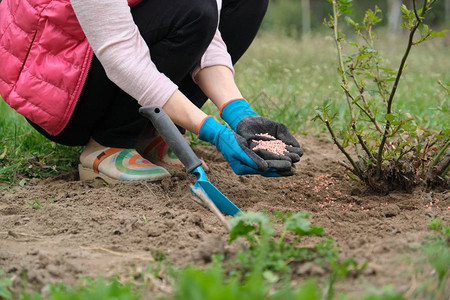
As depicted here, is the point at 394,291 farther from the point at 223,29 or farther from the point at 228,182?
the point at 223,29

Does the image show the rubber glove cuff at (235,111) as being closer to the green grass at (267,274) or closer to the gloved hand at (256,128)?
the gloved hand at (256,128)

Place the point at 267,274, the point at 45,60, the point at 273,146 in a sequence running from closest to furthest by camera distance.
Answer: the point at 267,274 < the point at 273,146 < the point at 45,60

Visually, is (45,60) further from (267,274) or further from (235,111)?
(267,274)

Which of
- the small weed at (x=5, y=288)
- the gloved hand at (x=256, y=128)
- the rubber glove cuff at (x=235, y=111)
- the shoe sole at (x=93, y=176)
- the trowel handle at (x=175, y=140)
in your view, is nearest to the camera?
the small weed at (x=5, y=288)

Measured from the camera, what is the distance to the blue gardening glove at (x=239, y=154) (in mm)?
2109

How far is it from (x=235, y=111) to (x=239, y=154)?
0.27 metres

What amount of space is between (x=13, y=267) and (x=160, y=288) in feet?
1.38

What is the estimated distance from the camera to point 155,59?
2398 millimetres

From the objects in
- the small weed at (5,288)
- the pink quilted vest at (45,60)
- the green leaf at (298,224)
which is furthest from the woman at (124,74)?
the small weed at (5,288)

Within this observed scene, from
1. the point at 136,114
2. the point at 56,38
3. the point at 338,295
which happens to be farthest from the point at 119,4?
the point at 338,295

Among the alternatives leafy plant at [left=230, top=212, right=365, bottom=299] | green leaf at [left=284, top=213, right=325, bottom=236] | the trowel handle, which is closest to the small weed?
leafy plant at [left=230, top=212, right=365, bottom=299]

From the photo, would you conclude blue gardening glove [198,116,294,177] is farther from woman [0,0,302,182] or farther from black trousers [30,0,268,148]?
black trousers [30,0,268,148]

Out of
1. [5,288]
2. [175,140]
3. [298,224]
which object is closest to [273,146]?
[175,140]

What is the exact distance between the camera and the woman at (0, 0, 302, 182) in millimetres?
2150
